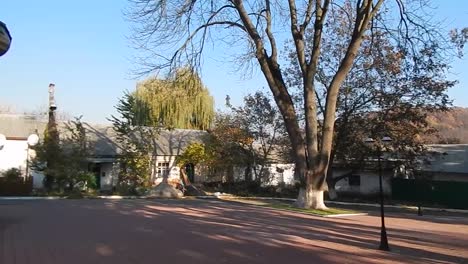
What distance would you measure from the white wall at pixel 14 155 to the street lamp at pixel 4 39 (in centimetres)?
3587

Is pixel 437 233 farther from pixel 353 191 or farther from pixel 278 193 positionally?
pixel 353 191

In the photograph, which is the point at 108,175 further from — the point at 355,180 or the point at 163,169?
the point at 355,180

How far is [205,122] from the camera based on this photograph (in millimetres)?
56781

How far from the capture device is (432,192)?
38.5 m

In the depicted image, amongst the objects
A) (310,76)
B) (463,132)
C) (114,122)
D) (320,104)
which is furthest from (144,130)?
(463,132)

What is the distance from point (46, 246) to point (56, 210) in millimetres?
10470

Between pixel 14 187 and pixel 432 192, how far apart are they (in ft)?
90.9

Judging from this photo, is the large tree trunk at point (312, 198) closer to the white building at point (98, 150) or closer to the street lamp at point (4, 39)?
the white building at point (98, 150)

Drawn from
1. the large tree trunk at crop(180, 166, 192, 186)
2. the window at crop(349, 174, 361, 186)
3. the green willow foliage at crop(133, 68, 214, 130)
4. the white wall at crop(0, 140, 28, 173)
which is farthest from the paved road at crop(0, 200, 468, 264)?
the green willow foliage at crop(133, 68, 214, 130)

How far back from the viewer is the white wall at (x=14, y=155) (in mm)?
38812

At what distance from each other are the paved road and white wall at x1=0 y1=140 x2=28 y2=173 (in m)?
18.8

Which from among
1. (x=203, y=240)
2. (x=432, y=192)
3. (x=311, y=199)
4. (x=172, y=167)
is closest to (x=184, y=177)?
(x=172, y=167)

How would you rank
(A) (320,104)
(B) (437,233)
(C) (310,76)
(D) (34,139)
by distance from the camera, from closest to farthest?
(B) (437,233) < (C) (310,76) < (D) (34,139) < (A) (320,104)

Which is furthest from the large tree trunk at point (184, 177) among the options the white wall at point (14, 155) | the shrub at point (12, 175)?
the shrub at point (12, 175)
